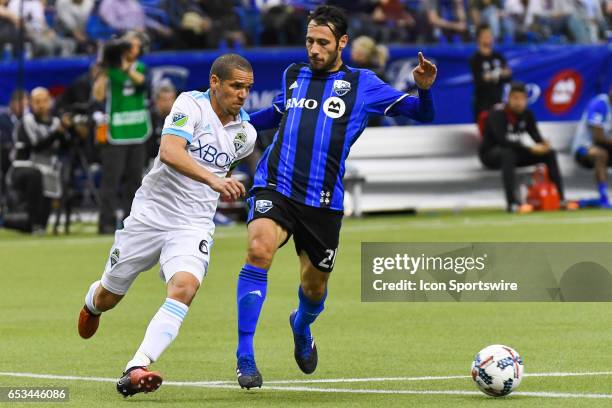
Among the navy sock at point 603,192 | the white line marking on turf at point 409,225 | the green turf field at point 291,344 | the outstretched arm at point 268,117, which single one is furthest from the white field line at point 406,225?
the outstretched arm at point 268,117

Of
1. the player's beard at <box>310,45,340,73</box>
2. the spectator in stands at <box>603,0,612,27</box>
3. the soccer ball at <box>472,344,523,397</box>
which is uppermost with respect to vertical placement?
the player's beard at <box>310,45,340,73</box>

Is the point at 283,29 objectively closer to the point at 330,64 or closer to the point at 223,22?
the point at 223,22

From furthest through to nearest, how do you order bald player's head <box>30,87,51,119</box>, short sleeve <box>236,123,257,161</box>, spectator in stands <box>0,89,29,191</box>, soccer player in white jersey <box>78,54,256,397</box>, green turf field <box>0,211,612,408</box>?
spectator in stands <box>0,89,29,191</box> < bald player's head <box>30,87,51,119</box> < short sleeve <box>236,123,257,161</box> < soccer player in white jersey <box>78,54,256,397</box> < green turf field <box>0,211,612,408</box>

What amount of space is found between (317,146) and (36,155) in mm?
13034

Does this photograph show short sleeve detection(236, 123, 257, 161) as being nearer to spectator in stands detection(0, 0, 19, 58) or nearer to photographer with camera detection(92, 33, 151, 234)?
photographer with camera detection(92, 33, 151, 234)

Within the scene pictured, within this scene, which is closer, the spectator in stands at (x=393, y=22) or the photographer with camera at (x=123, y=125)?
the photographer with camera at (x=123, y=125)

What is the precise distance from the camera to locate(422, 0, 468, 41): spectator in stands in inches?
1014

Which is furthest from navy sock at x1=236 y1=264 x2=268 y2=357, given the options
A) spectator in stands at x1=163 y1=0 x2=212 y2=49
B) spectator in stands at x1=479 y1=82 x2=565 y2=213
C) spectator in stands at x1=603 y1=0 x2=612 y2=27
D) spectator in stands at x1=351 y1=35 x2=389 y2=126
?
spectator in stands at x1=603 y1=0 x2=612 y2=27

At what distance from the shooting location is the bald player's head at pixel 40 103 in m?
21.2

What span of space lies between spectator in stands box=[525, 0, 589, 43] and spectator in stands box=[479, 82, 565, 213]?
10.9ft

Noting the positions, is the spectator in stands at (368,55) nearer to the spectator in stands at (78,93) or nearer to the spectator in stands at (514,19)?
the spectator in stands at (78,93)

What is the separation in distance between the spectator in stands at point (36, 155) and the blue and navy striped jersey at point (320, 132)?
12421 millimetres

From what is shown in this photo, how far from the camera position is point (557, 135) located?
24641 millimetres
